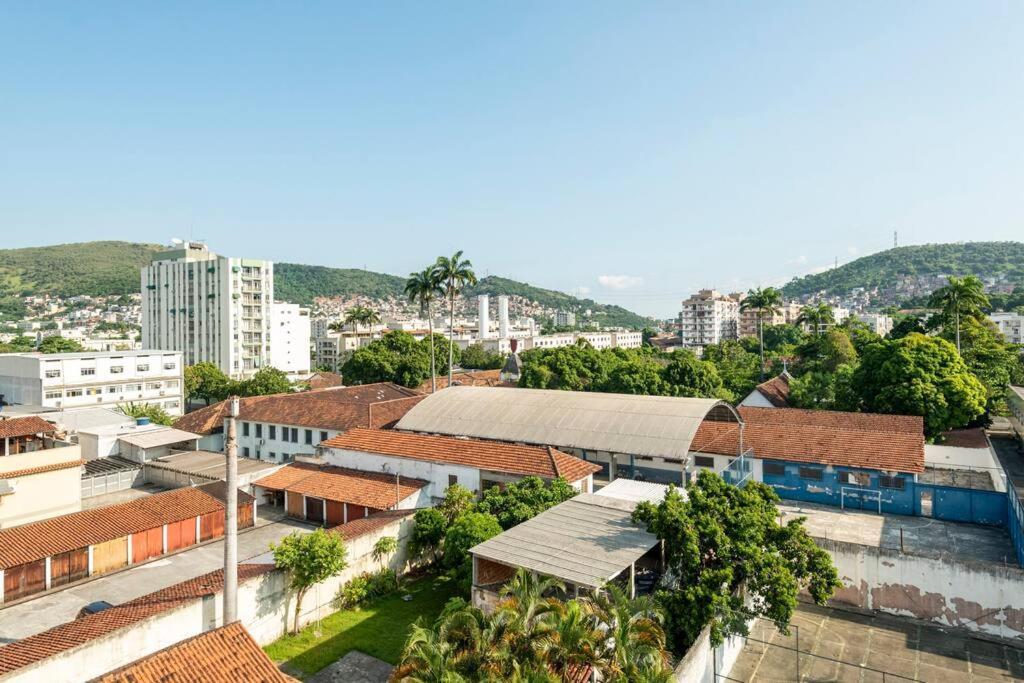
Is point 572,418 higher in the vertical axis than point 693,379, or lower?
lower

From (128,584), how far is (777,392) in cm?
4613

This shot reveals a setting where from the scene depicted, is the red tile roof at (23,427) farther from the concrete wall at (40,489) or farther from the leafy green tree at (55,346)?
the leafy green tree at (55,346)

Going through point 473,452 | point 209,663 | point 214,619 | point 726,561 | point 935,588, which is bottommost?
point 935,588

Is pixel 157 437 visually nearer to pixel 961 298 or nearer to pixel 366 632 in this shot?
pixel 366 632

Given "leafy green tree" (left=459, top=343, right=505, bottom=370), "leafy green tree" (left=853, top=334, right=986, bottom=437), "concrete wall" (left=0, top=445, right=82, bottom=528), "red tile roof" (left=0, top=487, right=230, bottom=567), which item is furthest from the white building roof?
"leafy green tree" (left=459, top=343, right=505, bottom=370)

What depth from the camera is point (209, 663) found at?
12.1 metres

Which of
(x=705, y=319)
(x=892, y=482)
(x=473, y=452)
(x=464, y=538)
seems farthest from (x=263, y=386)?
(x=705, y=319)

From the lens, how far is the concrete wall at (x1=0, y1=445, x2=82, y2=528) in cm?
2622

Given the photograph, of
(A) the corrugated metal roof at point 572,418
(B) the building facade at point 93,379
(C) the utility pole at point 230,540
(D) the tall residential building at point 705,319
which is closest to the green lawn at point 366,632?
(C) the utility pole at point 230,540

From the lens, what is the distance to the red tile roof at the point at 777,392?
49.1 m

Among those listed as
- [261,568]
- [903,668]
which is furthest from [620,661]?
[261,568]

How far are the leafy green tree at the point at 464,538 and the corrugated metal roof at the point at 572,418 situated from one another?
10019mm

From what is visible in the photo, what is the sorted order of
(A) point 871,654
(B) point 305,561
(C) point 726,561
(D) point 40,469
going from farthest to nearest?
(D) point 40,469 → (B) point 305,561 → (A) point 871,654 → (C) point 726,561

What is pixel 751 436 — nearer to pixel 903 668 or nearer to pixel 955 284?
pixel 903 668
